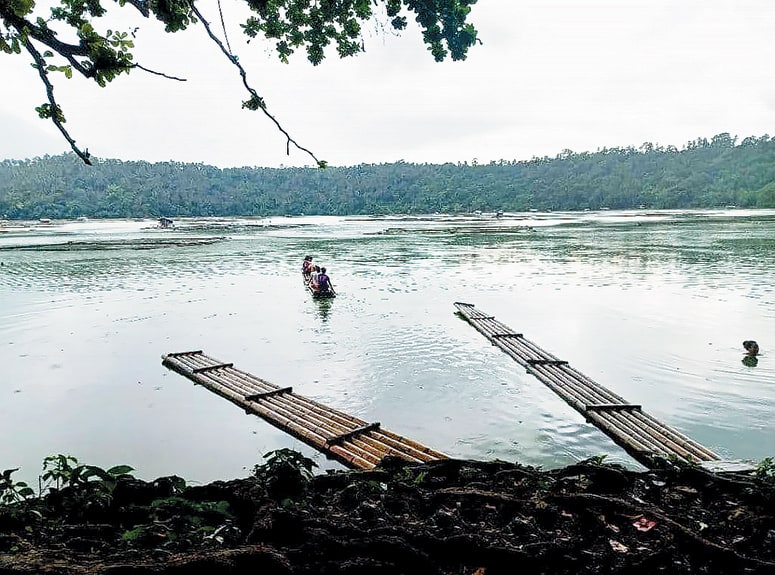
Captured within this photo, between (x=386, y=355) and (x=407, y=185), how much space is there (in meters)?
121

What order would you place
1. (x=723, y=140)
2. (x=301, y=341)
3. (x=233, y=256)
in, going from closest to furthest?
(x=301, y=341) < (x=233, y=256) < (x=723, y=140)

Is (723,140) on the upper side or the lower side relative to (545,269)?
upper

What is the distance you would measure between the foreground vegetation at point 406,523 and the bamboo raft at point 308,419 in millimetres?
1050

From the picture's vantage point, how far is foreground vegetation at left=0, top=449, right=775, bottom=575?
293 centimetres

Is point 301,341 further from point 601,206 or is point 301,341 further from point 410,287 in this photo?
point 601,206

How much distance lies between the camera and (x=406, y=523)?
3418 millimetres

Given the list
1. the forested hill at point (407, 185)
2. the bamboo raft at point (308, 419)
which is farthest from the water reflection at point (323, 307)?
the forested hill at point (407, 185)

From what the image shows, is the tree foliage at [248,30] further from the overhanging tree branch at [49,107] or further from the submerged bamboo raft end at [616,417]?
the submerged bamboo raft end at [616,417]

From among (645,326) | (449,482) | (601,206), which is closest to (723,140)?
(601,206)

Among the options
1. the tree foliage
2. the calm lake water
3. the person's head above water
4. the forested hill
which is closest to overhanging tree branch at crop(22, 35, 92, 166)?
the tree foliage

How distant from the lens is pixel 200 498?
414 centimetres

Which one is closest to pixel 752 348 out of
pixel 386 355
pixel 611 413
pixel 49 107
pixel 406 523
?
pixel 611 413

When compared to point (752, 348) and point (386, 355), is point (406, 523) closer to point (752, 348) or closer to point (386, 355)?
point (386, 355)

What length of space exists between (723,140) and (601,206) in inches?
1810
